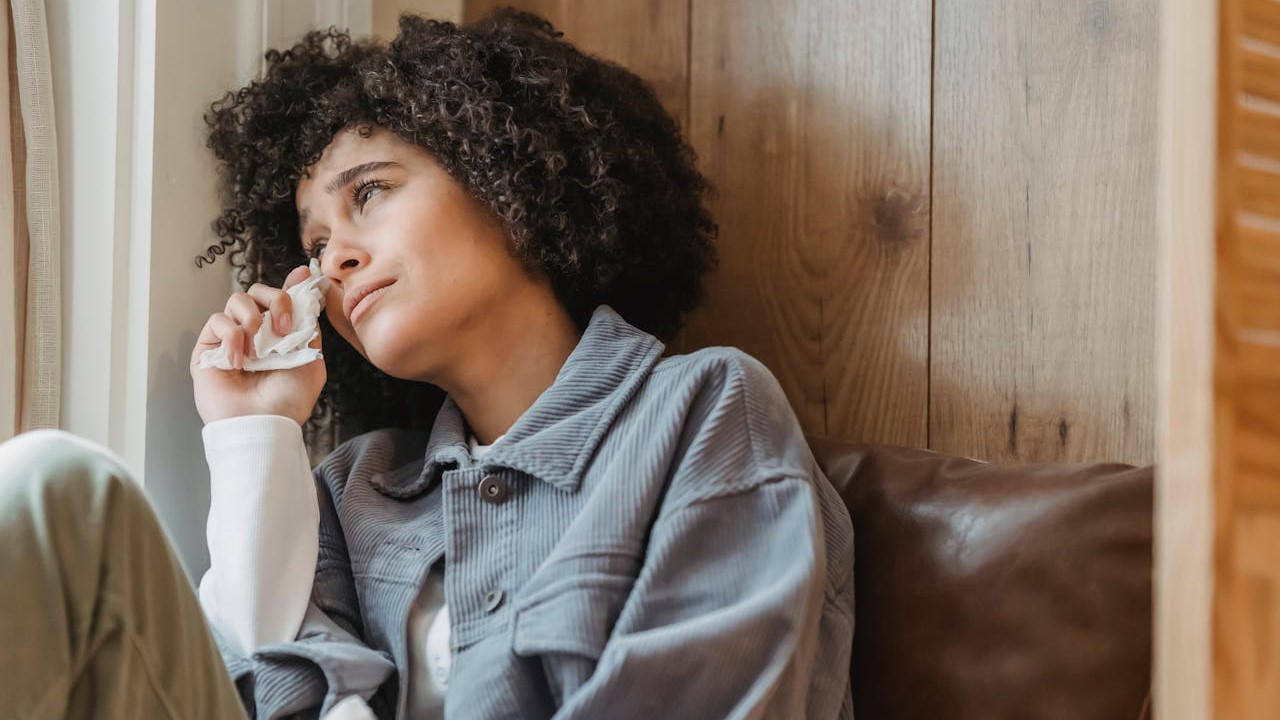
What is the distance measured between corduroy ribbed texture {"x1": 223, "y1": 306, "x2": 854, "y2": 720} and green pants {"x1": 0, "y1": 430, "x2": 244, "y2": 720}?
0.28 meters

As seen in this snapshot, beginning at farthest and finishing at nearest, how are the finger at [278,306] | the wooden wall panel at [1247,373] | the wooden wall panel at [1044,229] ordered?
the finger at [278,306]
the wooden wall panel at [1044,229]
the wooden wall panel at [1247,373]

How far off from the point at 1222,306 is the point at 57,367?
1181 millimetres

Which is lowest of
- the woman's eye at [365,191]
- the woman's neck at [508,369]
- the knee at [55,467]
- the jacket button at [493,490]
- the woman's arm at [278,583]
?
the woman's arm at [278,583]

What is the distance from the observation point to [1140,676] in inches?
40.5

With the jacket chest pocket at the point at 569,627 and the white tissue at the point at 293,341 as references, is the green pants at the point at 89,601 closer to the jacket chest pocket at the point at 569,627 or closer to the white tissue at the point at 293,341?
the jacket chest pocket at the point at 569,627

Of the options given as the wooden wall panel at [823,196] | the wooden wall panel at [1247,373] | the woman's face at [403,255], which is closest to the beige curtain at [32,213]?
the woman's face at [403,255]

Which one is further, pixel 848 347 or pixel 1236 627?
pixel 848 347

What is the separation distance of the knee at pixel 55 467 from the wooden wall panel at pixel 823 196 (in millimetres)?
871

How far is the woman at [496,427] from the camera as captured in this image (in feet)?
3.66

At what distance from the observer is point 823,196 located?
5.11 feet

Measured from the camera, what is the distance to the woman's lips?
1.38 metres

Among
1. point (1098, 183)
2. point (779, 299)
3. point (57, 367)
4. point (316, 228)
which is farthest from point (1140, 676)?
point (57, 367)

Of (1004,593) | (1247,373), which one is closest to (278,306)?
(1004,593)

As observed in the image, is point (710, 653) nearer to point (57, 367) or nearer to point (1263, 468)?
point (1263, 468)
